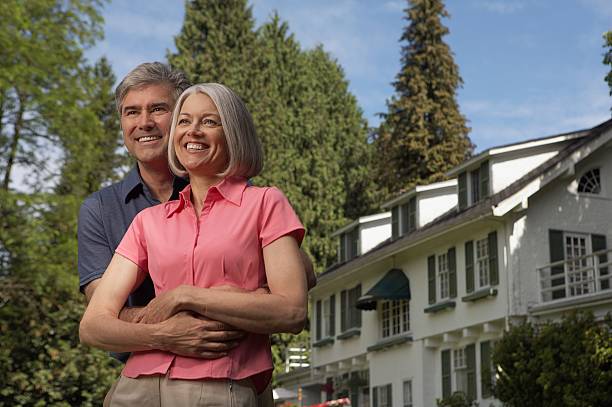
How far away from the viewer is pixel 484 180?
32.8 metres

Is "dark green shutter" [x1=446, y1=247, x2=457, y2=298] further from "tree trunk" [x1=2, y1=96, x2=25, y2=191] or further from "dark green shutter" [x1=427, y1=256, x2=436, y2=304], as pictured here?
"tree trunk" [x1=2, y1=96, x2=25, y2=191]

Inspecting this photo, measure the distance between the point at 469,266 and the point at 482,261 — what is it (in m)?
0.56

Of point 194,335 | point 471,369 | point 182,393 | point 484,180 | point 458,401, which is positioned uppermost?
point 484,180

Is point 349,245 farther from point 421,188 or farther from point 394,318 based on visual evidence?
point 421,188

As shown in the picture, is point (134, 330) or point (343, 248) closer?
point (134, 330)

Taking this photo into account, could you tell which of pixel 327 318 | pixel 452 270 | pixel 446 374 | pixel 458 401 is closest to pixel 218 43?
pixel 327 318

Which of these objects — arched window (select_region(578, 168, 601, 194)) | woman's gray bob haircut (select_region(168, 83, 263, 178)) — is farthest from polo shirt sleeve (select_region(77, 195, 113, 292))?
arched window (select_region(578, 168, 601, 194))

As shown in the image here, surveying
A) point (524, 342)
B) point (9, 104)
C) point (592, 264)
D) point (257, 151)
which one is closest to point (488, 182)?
point (592, 264)

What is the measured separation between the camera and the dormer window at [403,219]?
38.1 m

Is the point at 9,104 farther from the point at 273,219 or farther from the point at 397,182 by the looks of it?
the point at 397,182

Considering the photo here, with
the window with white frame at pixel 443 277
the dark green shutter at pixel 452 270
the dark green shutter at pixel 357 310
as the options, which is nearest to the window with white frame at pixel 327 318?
the dark green shutter at pixel 357 310

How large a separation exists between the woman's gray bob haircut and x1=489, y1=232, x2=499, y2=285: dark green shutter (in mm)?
27663

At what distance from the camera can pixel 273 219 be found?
2.78m

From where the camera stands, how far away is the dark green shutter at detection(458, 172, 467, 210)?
33.9 metres
